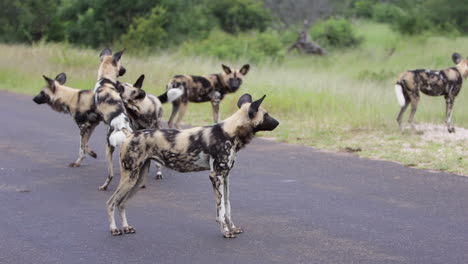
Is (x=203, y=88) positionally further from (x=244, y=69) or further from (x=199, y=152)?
(x=199, y=152)

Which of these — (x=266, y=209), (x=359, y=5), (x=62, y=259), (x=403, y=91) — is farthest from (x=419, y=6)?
(x=62, y=259)

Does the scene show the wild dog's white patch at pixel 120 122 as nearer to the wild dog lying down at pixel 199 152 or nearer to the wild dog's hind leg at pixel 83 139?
the wild dog lying down at pixel 199 152

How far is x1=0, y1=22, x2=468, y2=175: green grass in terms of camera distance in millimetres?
8484

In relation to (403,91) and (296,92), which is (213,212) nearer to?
(403,91)

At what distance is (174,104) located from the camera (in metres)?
9.70

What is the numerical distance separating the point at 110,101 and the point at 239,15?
23.1 meters

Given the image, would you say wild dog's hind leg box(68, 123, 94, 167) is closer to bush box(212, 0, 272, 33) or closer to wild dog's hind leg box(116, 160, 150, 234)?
wild dog's hind leg box(116, 160, 150, 234)

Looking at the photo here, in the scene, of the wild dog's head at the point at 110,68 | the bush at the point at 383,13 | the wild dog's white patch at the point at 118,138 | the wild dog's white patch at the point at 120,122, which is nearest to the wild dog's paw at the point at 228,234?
the wild dog's white patch at the point at 118,138

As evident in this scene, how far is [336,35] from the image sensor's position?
2614 cm

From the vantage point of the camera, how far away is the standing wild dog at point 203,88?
31.4ft

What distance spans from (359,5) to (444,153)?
95.5 feet

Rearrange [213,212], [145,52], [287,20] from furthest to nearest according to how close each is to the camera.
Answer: [287,20] < [145,52] < [213,212]

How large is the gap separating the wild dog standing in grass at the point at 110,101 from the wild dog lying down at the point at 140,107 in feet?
0.35

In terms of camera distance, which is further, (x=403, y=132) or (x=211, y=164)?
(x=403, y=132)
